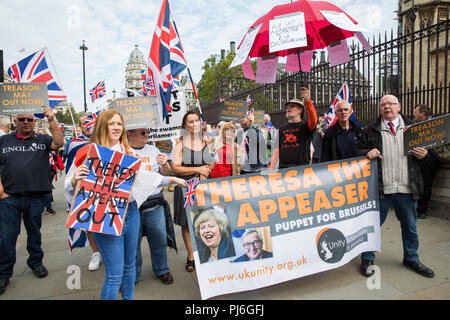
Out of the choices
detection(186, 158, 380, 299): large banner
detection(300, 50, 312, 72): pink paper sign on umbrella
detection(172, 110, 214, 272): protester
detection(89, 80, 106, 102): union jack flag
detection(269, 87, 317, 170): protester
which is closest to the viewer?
detection(186, 158, 380, 299): large banner

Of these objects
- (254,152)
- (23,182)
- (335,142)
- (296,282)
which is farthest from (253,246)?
(254,152)

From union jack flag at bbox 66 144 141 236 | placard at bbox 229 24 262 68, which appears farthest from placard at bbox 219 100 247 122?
union jack flag at bbox 66 144 141 236

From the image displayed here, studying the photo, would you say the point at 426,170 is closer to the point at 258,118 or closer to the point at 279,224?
the point at 279,224

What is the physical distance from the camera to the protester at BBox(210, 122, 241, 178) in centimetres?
445

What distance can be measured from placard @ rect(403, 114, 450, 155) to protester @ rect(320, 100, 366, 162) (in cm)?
52

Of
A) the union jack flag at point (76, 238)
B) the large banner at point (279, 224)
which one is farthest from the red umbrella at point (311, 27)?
the union jack flag at point (76, 238)

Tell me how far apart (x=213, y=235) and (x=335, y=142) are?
2076mm

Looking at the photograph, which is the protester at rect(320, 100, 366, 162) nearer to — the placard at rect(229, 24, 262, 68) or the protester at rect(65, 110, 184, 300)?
the placard at rect(229, 24, 262, 68)

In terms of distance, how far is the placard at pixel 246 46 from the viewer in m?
3.86

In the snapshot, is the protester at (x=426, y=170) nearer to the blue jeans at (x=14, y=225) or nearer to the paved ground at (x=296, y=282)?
the paved ground at (x=296, y=282)
